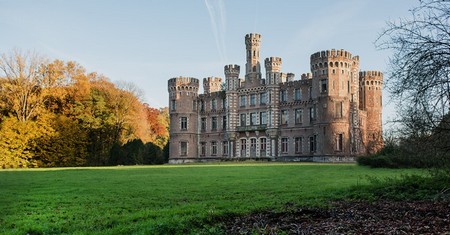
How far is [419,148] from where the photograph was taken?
33.8ft

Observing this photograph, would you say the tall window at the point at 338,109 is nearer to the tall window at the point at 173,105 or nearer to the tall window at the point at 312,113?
the tall window at the point at 312,113

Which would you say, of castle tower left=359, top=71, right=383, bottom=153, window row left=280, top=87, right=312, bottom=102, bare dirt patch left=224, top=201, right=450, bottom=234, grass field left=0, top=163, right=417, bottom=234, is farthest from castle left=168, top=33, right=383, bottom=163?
bare dirt patch left=224, top=201, right=450, bottom=234

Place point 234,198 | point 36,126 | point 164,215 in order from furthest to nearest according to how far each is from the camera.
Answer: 1. point 36,126
2. point 234,198
3. point 164,215

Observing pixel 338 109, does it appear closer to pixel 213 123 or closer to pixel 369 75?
pixel 369 75

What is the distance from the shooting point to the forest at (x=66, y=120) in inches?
1838

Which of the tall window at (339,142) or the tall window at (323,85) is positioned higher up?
the tall window at (323,85)

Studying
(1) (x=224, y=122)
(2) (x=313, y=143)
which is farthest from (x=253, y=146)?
(2) (x=313, y=143)

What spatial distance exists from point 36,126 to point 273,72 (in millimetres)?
28582

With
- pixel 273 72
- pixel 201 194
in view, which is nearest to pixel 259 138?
pixel 273 72

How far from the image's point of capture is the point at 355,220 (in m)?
8.18

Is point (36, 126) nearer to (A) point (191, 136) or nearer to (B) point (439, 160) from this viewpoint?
(A) point (191, 136)

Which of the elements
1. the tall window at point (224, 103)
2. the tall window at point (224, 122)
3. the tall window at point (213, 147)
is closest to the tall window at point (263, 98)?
the tall window at point (224, 103)

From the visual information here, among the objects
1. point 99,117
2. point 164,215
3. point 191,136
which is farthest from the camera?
point 191,136

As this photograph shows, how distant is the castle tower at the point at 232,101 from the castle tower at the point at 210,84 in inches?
280
